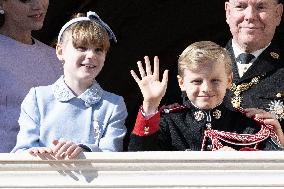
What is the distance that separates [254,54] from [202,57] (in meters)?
0.54

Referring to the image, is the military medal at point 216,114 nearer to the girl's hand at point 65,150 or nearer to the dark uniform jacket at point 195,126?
the dark uniform jacket at point 195,126

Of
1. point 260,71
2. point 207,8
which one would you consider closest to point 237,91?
point 260,71

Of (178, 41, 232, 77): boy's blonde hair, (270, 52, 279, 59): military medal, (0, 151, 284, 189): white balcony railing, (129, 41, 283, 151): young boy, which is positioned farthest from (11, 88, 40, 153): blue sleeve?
(270, 52, 279, 59): military medal

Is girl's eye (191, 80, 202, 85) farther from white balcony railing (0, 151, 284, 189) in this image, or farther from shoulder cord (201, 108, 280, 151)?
white balcony railing (0, 151, 284, 189)

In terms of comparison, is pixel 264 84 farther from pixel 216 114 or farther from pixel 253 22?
pixel 216 114

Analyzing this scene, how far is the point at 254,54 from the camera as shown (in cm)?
447

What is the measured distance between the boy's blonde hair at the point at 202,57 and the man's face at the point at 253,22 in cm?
38

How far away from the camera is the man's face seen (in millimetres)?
4410

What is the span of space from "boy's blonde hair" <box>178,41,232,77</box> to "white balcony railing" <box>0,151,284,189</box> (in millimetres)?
449

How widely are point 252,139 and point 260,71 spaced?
0.50 meters

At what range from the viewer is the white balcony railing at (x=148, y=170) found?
12.1ft

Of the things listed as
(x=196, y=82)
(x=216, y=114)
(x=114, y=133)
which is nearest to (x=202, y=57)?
(x=196, y=82)
